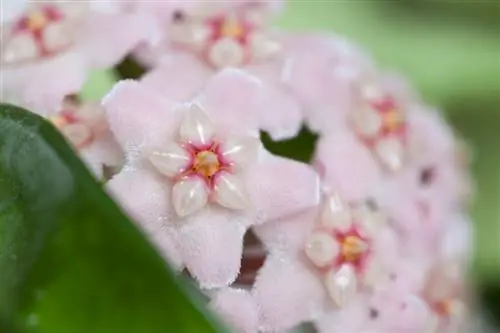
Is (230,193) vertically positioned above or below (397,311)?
above

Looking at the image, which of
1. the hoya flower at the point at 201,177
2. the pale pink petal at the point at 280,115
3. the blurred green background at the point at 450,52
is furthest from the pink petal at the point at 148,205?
the blurred green background at the point at 450,52

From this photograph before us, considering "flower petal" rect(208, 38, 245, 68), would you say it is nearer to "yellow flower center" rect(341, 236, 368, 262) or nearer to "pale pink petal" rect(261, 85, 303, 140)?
"pale pink petal" rect(261, 85, 303, 140)

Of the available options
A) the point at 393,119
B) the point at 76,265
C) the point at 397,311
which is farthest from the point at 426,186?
the point at 76,265

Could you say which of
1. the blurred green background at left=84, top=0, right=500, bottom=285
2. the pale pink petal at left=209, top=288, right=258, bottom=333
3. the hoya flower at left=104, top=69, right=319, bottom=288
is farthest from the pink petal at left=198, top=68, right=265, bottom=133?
the blurred green background at left=84, top=0, right=500, bottom=285

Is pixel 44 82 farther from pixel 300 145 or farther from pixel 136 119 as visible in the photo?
pixel 300 145

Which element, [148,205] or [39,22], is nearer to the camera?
[148,205]

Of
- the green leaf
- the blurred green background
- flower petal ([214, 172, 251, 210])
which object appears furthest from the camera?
the blurred green background
